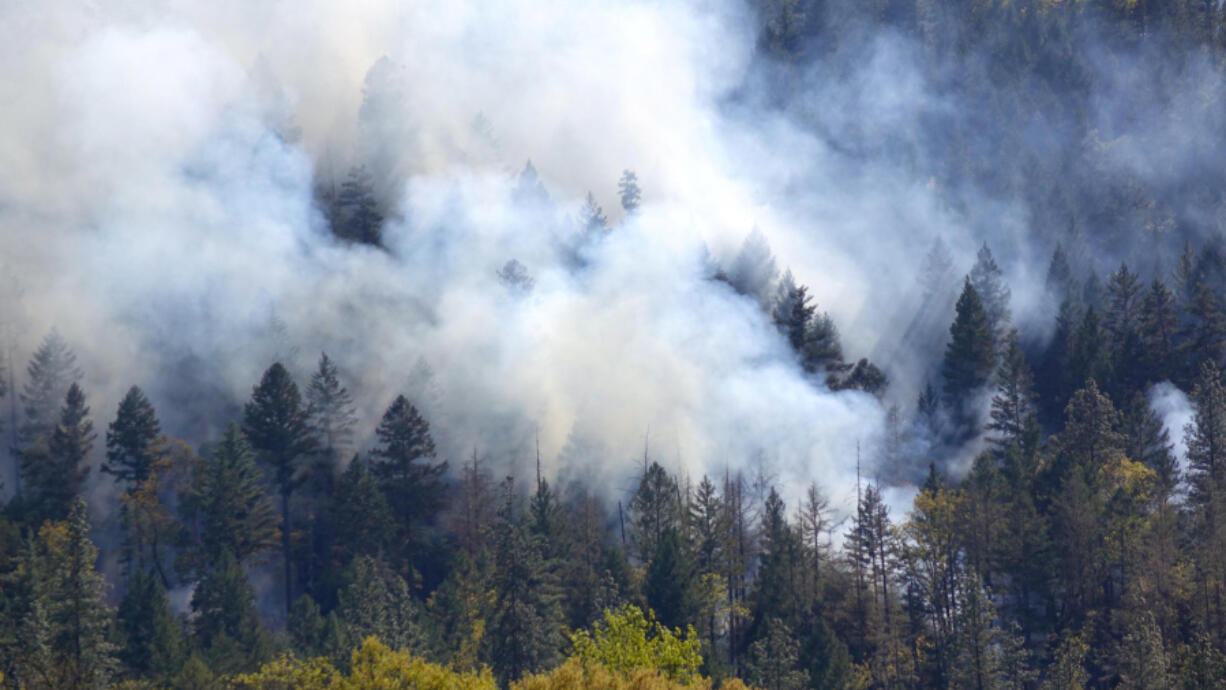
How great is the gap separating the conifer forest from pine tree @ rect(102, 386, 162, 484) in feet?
1.05

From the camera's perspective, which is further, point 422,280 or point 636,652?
point 422,280

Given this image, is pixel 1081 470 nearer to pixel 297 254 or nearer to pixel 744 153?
pixel 297 254

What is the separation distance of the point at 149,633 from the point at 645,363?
4185cm

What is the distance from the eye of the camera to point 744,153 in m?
143

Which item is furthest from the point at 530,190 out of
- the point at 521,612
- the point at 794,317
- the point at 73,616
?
the point at 73,616

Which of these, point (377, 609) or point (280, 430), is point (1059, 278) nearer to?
point (280, 430)

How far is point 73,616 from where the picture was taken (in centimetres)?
6356

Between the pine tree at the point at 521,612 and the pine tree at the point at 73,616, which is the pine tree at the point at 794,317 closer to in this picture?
the pine tree at the point at 521,612

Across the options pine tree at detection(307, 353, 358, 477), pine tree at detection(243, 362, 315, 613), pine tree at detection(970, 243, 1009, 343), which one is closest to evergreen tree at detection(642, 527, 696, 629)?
pine tree at detection(243, 362, 315, 613)

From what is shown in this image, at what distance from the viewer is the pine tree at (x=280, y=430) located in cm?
8800

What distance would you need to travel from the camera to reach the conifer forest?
2817 inches

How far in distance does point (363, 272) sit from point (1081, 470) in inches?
2138

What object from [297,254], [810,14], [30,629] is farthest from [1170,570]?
[810,14]

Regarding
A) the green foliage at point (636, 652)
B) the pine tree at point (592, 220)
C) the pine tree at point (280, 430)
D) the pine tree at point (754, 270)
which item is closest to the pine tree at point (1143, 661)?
the green foliage at point (636, 652)
